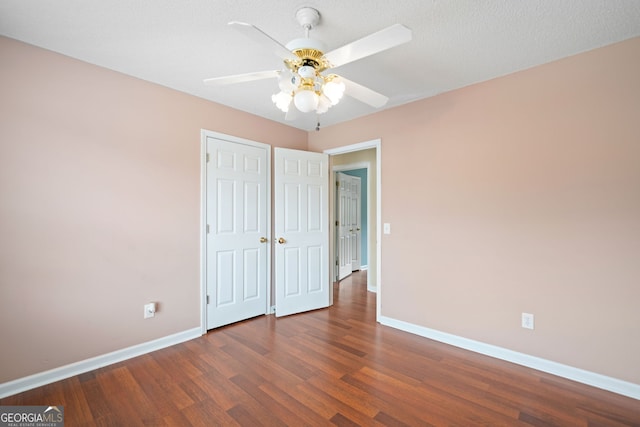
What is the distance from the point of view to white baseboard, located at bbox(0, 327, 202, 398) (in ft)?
6.41

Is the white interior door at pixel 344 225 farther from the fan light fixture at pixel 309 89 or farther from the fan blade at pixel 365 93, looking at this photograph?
the fan light fixture at pixel 309 89

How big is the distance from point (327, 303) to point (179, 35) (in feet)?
10.9

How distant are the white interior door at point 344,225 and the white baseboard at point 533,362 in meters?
2.33

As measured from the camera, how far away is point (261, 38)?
129 cm

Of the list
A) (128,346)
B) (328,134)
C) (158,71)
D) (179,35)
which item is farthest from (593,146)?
(128,346)

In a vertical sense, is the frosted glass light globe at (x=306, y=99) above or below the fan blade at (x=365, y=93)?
below

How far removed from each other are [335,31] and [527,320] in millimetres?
2742

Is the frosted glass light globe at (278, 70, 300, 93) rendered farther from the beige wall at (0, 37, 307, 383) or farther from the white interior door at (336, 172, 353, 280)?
the white interior door at (336, 172, 353, 280)

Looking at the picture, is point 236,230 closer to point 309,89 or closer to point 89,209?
point 89,209

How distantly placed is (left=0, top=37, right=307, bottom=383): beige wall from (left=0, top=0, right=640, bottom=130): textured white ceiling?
285mm

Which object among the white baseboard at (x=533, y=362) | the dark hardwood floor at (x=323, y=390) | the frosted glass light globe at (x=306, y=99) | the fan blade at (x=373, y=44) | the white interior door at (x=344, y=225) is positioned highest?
the fan blade at (x=373, y=44)

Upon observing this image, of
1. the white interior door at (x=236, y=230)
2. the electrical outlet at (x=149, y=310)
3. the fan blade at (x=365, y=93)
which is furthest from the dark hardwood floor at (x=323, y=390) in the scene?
the fan blade at (x=365, y=93)

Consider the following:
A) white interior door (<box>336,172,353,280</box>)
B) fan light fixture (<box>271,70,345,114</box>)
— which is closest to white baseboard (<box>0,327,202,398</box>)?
fan light fixture (<box>271,70,345,114</box>)

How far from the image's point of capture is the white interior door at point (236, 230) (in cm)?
305
